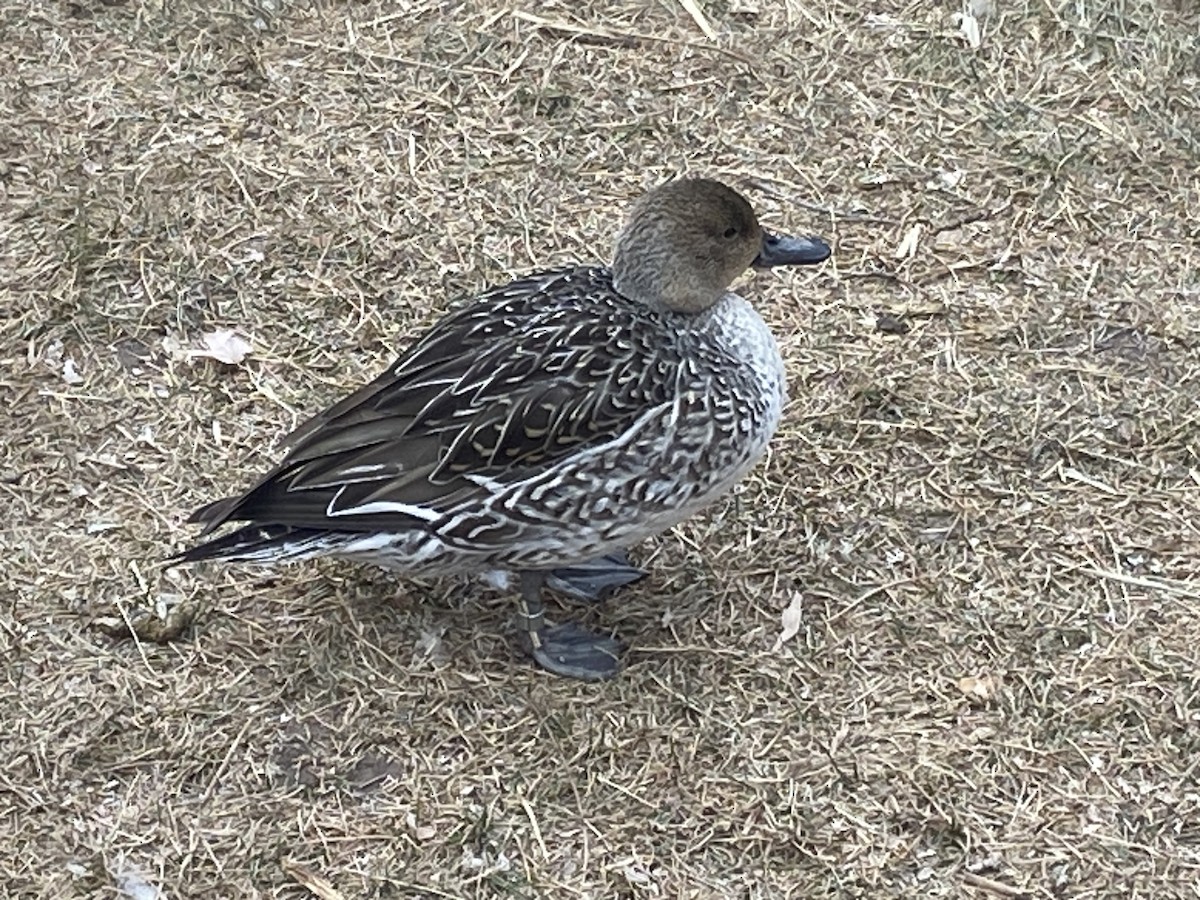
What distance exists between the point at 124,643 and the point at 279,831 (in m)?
0.62

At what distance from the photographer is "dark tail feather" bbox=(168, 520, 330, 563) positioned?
3570 millimetres

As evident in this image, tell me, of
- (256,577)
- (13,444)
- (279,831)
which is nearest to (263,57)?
(13,444)

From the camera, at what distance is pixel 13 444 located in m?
4.25

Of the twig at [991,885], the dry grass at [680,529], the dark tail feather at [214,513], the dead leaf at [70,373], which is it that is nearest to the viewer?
the twig at [991,885]

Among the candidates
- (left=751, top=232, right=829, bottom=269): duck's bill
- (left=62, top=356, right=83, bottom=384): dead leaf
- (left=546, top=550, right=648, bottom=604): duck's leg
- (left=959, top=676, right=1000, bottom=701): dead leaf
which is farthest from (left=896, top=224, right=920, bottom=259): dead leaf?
(left=62, top=356, right=83, bottom=384): dead leaf

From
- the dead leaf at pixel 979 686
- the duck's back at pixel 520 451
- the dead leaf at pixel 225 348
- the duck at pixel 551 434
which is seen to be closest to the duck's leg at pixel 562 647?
the duck at pixel 551 434

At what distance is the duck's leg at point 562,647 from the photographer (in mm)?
3770

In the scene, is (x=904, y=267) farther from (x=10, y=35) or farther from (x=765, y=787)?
(x=10, y=35)

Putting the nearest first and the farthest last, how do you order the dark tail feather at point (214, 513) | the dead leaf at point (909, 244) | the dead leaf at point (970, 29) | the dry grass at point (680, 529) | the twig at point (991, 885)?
the twig at point (991, 885) < the dry grass at point (680, 529) < the dark tail feather at point (214, 513) < the dead leaf at point (909, 244) < the dead leaf at point (970, 29)

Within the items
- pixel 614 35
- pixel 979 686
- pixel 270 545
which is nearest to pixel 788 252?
pixel 979 686

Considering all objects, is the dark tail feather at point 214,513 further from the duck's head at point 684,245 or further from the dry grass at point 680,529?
the duck's head at point 684,245

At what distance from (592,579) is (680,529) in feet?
0.93

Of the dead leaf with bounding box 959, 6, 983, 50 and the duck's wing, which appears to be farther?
the dead leaf with bounding box 959, 6, 983, 50

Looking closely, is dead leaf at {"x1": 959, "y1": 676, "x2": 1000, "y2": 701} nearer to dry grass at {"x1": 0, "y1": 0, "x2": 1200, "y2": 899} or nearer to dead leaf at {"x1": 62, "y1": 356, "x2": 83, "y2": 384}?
dry grass at {"x1": 0, "y1": 0, "x2": 1200, "y2": 899}
